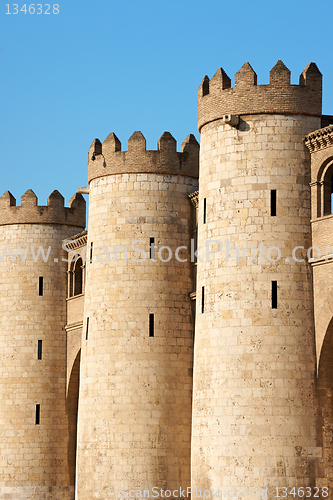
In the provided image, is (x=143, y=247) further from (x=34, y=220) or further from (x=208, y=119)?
(x=34, y=220)

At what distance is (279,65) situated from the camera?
2622 centimetres

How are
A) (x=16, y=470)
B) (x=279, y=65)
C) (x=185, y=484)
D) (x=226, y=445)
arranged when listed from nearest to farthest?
(x=226, y=445) → (x=279, y=65) → (x=185, y=484) → (x=16, y=470)

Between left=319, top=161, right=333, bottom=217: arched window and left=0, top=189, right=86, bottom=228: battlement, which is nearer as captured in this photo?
left=319, top=161, right=333, bottom=217: arched window

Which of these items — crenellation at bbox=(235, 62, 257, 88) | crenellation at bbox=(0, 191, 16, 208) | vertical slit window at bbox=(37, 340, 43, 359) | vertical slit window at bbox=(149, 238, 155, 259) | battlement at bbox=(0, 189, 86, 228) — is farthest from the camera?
crenellation at bbox=(0, 191, 16, 208)

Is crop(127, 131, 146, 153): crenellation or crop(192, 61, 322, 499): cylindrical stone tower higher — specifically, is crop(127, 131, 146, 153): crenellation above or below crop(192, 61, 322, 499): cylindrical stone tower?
above

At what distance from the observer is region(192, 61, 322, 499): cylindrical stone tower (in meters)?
24.1

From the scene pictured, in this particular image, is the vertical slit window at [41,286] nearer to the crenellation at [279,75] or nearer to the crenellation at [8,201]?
the crenellation at [8,201]

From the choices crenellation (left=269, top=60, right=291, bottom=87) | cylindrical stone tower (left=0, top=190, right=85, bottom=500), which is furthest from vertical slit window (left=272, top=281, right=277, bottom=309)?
cylindrical stone tower (left=0, top=190, right=85, bottom=500)

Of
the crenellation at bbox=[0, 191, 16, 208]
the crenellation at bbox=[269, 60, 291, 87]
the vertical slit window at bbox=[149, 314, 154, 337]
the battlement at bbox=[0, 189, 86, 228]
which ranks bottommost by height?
the vertical slit window at bbox=[149, 314, 154, 337]

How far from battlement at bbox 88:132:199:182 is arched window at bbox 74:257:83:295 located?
7.11 metres

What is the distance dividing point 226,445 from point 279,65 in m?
10.8

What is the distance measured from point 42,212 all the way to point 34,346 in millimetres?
5827

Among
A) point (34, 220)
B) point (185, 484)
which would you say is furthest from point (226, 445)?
point (34, 220)

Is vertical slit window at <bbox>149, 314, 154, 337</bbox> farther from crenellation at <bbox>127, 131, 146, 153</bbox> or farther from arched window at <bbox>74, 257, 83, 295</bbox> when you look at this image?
arched window at <bbox>74, 257, 83, 295</bbox>
